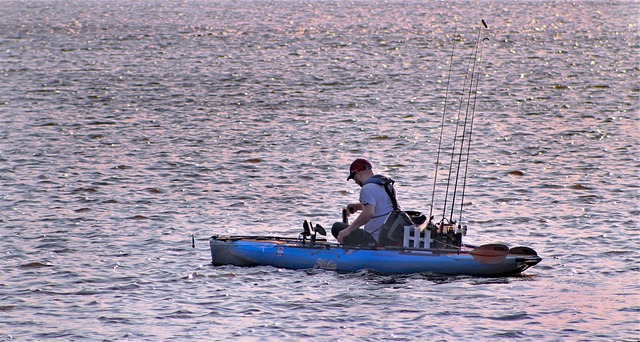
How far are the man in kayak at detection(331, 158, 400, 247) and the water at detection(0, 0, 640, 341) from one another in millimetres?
547

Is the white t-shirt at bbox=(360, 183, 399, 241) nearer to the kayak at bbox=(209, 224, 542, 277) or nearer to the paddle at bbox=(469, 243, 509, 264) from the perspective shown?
the kayak at bbox=(209, 224, 542, 277)

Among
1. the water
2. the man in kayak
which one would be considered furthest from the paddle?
the man in kayak

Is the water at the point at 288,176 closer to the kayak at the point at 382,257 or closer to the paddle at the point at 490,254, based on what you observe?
the kayak at the point at 382,257

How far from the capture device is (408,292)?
14133mm

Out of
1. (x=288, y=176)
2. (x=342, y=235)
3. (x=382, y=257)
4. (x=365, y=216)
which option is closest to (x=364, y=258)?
(x=382, y=257)

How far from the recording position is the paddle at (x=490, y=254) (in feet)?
48.0

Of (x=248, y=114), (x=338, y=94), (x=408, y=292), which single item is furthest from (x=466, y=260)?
(x=338, y=94)

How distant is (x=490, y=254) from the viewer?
1464 centimetres

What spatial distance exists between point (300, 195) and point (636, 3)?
55644mm

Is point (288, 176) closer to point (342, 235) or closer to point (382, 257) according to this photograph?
point (342, 235)

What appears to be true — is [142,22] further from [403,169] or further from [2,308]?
[2,308]

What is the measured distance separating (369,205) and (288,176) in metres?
7.57

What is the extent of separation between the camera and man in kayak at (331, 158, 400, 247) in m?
14.7

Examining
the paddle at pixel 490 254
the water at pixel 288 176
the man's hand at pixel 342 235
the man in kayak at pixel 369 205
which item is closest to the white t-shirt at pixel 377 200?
the man in kayak at pixel 369 205
